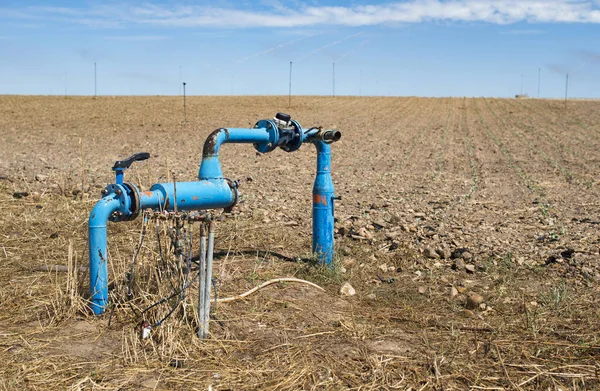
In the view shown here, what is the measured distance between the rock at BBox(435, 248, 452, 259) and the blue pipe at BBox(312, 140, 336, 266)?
108 centimetres

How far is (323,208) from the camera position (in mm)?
4902

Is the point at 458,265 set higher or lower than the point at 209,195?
lower

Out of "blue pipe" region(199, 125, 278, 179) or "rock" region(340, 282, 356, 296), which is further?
"rock" region(340, 282, 356, 296)

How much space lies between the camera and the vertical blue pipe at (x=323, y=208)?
16.0 feet

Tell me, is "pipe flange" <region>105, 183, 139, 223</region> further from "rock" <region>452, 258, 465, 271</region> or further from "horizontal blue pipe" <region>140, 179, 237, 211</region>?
"rock" <region>452, 258, 465, 271</region>

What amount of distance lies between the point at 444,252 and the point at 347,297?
55.2 inches

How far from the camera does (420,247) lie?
5.55m

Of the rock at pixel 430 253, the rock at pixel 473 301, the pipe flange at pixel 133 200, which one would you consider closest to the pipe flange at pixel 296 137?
the pipe flange at pixel 133 200

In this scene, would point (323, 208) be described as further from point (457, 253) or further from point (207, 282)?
point (207, 282)

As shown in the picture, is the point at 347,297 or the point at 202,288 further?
the point at 347,297

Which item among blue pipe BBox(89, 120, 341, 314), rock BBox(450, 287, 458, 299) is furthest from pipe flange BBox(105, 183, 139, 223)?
rock BBox(450, 287, 458, 299)

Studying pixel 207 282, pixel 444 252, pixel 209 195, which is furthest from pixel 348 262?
pixel 207 282

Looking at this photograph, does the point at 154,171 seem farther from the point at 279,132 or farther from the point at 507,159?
the point at 507,159

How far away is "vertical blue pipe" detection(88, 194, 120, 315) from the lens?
3715 millimetres
